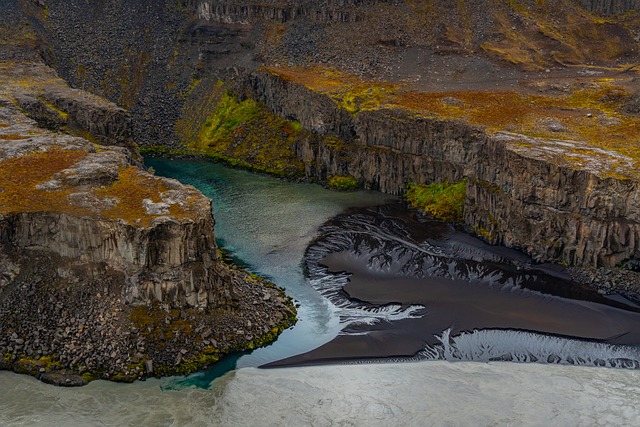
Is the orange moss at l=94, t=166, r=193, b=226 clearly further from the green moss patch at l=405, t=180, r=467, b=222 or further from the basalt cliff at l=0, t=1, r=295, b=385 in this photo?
the green moss patch at l=405, t=180, r=467, b=222

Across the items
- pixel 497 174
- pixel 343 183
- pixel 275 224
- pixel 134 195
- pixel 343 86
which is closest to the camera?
pixel 134 195

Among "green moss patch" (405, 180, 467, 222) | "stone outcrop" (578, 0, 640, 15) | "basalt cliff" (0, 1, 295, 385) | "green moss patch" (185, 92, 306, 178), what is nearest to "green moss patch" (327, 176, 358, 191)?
"green moss patch" (185, 92, 306, 178)

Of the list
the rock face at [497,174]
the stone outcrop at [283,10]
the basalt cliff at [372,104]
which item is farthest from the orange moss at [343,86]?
the stone outcrop at [283,10]

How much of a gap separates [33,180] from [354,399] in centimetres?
3017

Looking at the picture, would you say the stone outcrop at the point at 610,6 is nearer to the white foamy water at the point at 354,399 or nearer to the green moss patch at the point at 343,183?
the green moss patch at the point at 343,183

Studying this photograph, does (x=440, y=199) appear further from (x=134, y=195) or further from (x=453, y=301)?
(x=134, y=195)

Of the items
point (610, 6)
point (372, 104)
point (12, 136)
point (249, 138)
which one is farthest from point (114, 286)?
point (610, 6)

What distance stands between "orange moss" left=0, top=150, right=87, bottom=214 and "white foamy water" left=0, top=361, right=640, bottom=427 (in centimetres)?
1199

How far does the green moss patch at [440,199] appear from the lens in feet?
225

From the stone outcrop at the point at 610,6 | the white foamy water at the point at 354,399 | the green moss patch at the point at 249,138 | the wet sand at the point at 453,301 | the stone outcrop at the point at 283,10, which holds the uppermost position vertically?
the stone outcrop at the point at 610,6

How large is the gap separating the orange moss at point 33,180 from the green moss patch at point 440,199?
118ft

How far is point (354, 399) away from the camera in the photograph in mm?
41000

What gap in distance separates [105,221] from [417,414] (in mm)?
24706

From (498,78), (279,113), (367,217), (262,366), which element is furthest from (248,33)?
(262,366)
